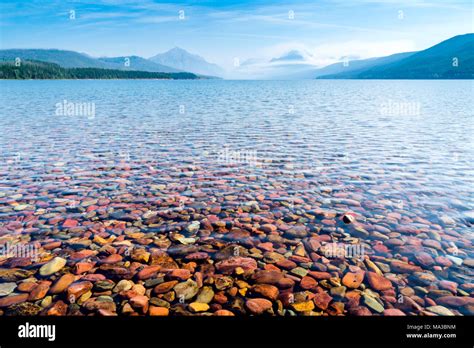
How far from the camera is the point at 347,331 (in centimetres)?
595

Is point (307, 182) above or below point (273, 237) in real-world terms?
above

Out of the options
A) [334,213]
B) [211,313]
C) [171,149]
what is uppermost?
[171,149]

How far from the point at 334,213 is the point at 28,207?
12.3 m

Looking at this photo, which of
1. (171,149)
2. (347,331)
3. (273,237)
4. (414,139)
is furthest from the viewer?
(414,139)

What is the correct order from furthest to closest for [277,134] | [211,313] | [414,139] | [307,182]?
[277,134] < [414,139] < [307,182] < [211,313]

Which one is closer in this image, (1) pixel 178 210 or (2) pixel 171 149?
(1) pixel 178 210

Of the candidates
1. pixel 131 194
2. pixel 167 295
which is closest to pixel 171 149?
pixel 131 194

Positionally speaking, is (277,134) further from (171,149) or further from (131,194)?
(131,194)
